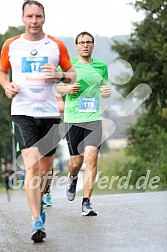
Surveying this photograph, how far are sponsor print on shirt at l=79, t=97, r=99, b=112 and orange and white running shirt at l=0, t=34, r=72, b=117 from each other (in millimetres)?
2301

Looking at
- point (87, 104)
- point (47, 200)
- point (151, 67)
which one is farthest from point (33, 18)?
point (151, 67)

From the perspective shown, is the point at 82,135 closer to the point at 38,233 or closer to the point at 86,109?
the point at 86,109

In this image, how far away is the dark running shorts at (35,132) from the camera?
8.02 meters

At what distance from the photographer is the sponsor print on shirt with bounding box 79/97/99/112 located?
10406 millimetres

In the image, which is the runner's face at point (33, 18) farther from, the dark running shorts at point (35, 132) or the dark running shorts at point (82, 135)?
the dark running shorts at point (82, 135)

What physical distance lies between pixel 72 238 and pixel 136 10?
88.0 ft

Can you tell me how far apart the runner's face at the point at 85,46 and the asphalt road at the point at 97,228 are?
188 cm

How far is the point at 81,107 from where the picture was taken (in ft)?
34.3

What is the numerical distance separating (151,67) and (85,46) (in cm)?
2453

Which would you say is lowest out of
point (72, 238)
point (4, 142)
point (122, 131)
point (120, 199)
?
point (4, 142)

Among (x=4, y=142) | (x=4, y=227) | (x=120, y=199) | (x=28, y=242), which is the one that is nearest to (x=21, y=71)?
(x=28, y=242)

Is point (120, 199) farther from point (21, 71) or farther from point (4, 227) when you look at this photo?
point (21, 71)

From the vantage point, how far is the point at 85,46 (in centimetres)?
1059

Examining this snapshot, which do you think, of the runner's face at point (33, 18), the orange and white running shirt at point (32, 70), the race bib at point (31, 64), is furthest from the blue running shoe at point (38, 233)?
the runner's face at point (33, 18)
